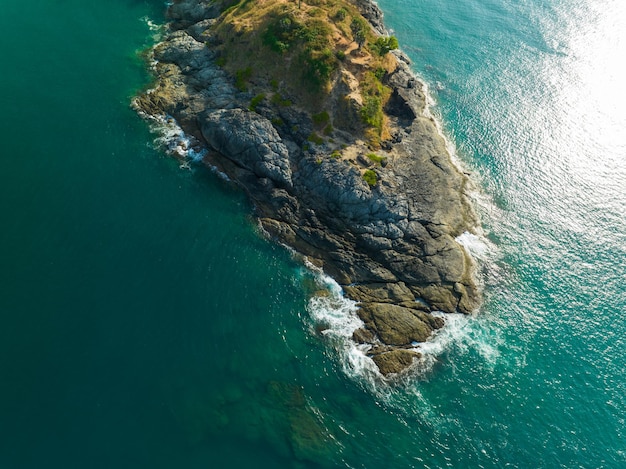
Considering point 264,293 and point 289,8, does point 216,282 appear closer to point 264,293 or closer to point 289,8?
point 264,293

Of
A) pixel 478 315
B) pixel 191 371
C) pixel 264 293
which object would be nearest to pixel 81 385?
pixel 191 371

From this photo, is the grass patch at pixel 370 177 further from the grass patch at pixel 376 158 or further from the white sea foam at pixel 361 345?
the white sea foam at pixel 361 345

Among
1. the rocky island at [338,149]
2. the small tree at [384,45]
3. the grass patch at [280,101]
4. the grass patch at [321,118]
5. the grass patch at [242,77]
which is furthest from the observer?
the small tree at [384,45]

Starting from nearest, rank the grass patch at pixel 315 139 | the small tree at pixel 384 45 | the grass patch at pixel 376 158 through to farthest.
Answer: the grass patch at pixel 376 158, the grass patch at pixel 315 139, the small tree at pixel 384 45

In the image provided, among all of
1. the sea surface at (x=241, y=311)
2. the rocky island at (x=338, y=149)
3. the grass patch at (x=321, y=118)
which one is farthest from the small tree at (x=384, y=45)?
the grass patch at (x=321, y=118)

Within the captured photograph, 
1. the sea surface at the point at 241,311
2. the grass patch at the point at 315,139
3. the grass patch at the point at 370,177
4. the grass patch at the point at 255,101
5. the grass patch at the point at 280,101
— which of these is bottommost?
the sea surface at the point at 241,311
